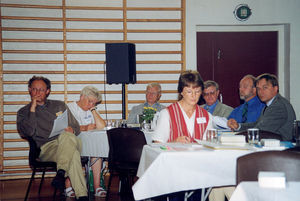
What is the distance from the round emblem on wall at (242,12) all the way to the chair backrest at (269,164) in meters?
5.19

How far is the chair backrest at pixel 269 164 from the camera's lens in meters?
1.93

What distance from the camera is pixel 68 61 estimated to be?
255 inches

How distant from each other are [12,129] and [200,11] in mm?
3833

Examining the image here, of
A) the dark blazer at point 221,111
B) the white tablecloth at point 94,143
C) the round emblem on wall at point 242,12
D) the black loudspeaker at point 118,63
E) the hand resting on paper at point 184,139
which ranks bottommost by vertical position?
the white tablecloth at point 94,143

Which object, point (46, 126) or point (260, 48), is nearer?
point (46, 126)

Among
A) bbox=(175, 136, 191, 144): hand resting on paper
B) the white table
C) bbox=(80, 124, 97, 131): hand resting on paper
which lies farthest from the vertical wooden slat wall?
the white table

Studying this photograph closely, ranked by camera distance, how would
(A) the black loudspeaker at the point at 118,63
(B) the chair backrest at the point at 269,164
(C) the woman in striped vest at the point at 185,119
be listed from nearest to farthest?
(B) the chair backrest at the point at 269,164, (C) the woman in striped vest at the point at 185,119, (A) the black loudspeaker at the point at 118,63

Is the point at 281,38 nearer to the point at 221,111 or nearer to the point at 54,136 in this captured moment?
the point at 221,111

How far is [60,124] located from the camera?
4828 millimetres

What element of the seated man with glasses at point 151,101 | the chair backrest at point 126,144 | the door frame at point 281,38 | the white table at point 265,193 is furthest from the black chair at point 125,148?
the door frame at point 281,38

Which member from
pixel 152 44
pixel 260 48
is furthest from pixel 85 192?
pixel 260 48

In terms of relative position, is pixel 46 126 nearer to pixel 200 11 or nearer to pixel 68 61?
pixel 68 61

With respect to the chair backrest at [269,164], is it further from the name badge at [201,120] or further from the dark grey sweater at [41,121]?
the dark grey sweater at [41,121]

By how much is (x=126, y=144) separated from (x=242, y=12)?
3904mm
